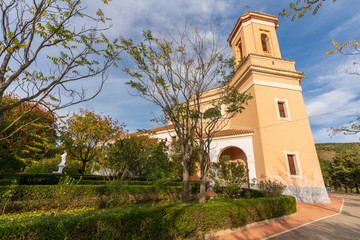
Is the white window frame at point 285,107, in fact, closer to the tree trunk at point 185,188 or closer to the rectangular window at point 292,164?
the rectangular window at point 292,164

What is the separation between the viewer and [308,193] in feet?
39.3

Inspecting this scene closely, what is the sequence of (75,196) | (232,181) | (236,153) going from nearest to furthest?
(75,196) < (232,181) < (236,153)

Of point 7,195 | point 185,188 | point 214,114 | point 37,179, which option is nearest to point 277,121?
point 214,114

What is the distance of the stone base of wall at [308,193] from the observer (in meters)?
11.9

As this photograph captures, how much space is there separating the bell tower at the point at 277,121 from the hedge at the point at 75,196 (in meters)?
9.20

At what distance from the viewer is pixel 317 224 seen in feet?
22.2

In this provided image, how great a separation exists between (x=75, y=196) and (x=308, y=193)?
1521cm

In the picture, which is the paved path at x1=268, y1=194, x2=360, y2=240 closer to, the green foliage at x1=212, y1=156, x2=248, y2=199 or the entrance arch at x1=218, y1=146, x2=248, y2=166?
the green foliage at x1=212, y1=156, x2=248, y2=199

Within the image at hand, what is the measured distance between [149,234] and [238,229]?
11.0 feet

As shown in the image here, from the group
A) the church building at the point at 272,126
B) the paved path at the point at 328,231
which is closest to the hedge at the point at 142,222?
the paved path at the point at 328,231

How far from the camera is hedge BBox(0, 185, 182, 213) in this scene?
7131mm

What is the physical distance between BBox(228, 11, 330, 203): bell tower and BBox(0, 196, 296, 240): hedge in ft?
23.0

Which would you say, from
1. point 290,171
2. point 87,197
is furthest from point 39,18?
point 290,171

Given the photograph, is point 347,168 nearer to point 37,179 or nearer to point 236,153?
point 236,153
